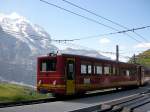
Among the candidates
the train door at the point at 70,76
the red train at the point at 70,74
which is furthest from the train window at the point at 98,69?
the train door at the point at 70,76

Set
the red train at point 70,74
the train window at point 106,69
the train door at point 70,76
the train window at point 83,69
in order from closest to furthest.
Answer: the red train at point 70,74 → the train door at point 70,76 → the train window at point 83,69 → the train window at point 106,69

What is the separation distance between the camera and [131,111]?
1767 centimetres

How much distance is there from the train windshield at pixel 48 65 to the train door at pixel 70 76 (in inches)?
39.6

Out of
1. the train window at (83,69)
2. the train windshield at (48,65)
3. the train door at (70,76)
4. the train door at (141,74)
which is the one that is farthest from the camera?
the train door at (141,74)

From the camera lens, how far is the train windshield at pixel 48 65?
2427cm

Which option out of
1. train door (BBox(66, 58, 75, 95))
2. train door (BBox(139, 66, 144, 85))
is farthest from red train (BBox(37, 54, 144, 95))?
train door (BBox(139, 66, 144, 85))

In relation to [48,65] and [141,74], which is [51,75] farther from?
[141,74]

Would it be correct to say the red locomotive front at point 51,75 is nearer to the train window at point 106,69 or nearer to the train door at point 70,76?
the train door at point 70,76

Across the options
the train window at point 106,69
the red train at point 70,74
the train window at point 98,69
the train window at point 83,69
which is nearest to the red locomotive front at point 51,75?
the red train at point 70,74

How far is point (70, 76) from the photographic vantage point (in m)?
23.9

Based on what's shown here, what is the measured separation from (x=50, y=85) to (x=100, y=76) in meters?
5.73

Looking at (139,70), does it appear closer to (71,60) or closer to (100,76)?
(100,76)

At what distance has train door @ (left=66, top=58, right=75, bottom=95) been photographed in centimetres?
2369

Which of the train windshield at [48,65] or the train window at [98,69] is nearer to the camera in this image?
the train windshield at [48,65]
